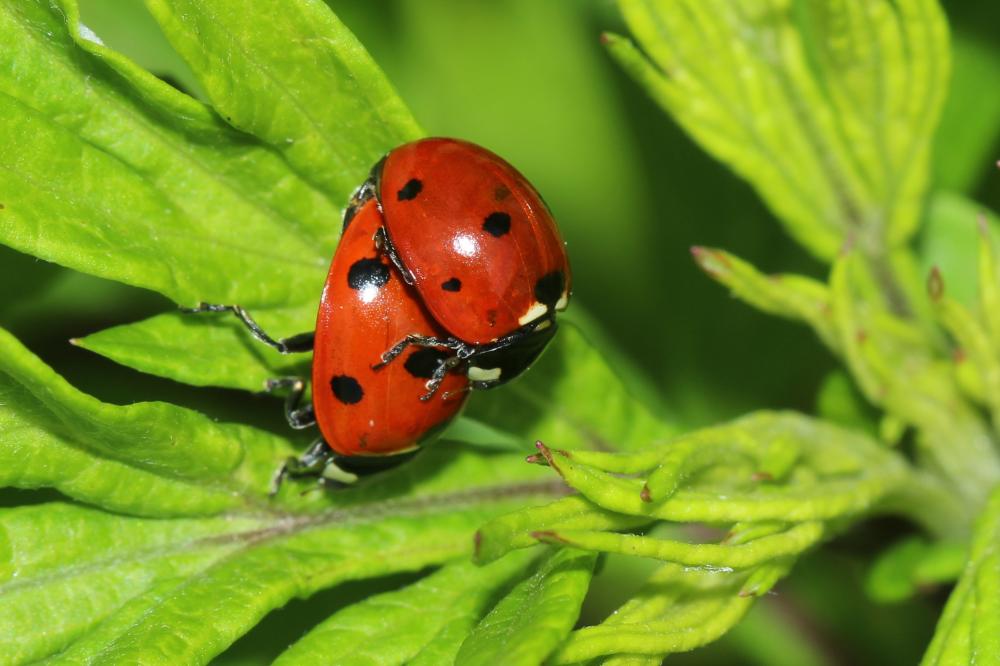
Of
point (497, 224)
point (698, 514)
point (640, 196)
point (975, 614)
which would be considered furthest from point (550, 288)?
point (640, 196)

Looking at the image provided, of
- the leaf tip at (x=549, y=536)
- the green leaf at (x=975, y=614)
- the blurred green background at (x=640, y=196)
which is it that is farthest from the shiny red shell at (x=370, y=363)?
the green leaf at (x=975, y=614)

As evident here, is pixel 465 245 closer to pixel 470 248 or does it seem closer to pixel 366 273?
pixel 470 248

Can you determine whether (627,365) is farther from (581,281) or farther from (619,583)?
(619,583)

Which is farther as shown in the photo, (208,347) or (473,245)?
(473,245)

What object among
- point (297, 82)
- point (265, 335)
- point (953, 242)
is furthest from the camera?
point (953, 242)

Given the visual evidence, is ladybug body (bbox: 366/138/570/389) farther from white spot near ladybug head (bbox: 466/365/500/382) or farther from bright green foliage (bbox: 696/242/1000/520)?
bright green foliage (bbox: 696/242/1000/520)

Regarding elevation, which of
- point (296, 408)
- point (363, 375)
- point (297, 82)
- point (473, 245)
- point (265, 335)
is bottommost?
point (296, 408)

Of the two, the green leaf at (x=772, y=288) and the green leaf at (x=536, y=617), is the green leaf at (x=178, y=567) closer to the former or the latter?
the green leaf at (x=536, y=617)
